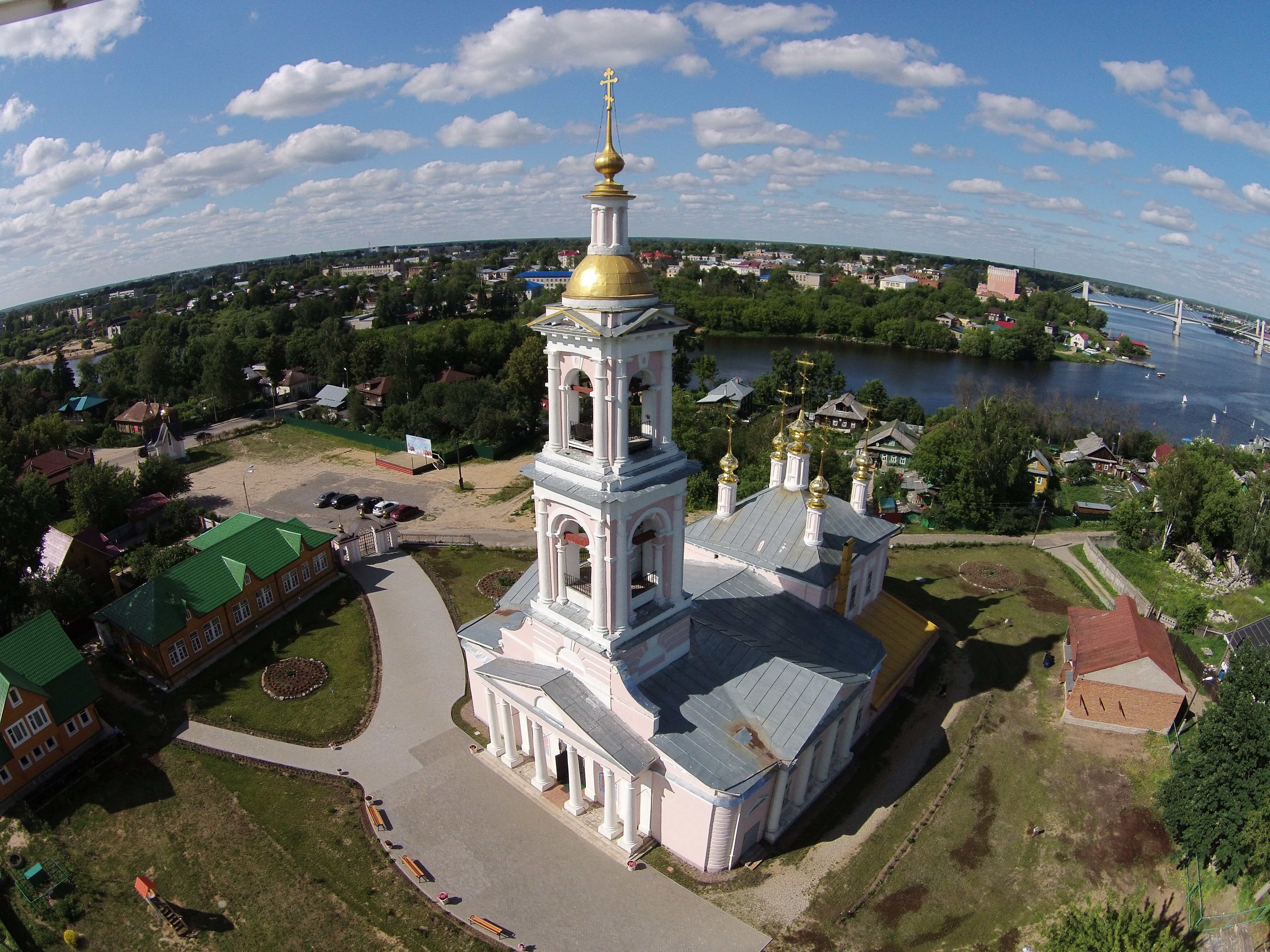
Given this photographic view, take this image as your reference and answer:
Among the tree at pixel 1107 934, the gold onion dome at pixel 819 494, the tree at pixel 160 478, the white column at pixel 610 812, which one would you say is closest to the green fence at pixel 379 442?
the tree at pixel 160 478

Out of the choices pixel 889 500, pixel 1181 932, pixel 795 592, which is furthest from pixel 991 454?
pixel 1181 932

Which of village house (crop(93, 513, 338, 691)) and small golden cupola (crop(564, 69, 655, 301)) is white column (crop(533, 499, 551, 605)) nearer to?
small golden cupola (crop(564, 69, 655, 301))

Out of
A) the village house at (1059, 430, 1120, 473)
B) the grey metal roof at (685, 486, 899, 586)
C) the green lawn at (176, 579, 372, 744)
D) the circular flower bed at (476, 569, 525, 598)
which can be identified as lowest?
the green lawn at (176, 579, 372, 744)

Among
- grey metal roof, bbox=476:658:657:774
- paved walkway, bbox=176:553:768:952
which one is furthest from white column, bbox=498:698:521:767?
grey metal roof, bbox=476:658:657:774

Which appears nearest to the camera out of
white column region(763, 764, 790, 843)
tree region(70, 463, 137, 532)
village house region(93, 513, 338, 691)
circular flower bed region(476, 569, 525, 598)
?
white column region(763, 764, 790, 843)

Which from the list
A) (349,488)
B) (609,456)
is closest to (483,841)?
(609,456)

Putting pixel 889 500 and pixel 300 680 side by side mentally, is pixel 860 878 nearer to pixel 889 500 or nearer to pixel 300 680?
pixel 300 680
